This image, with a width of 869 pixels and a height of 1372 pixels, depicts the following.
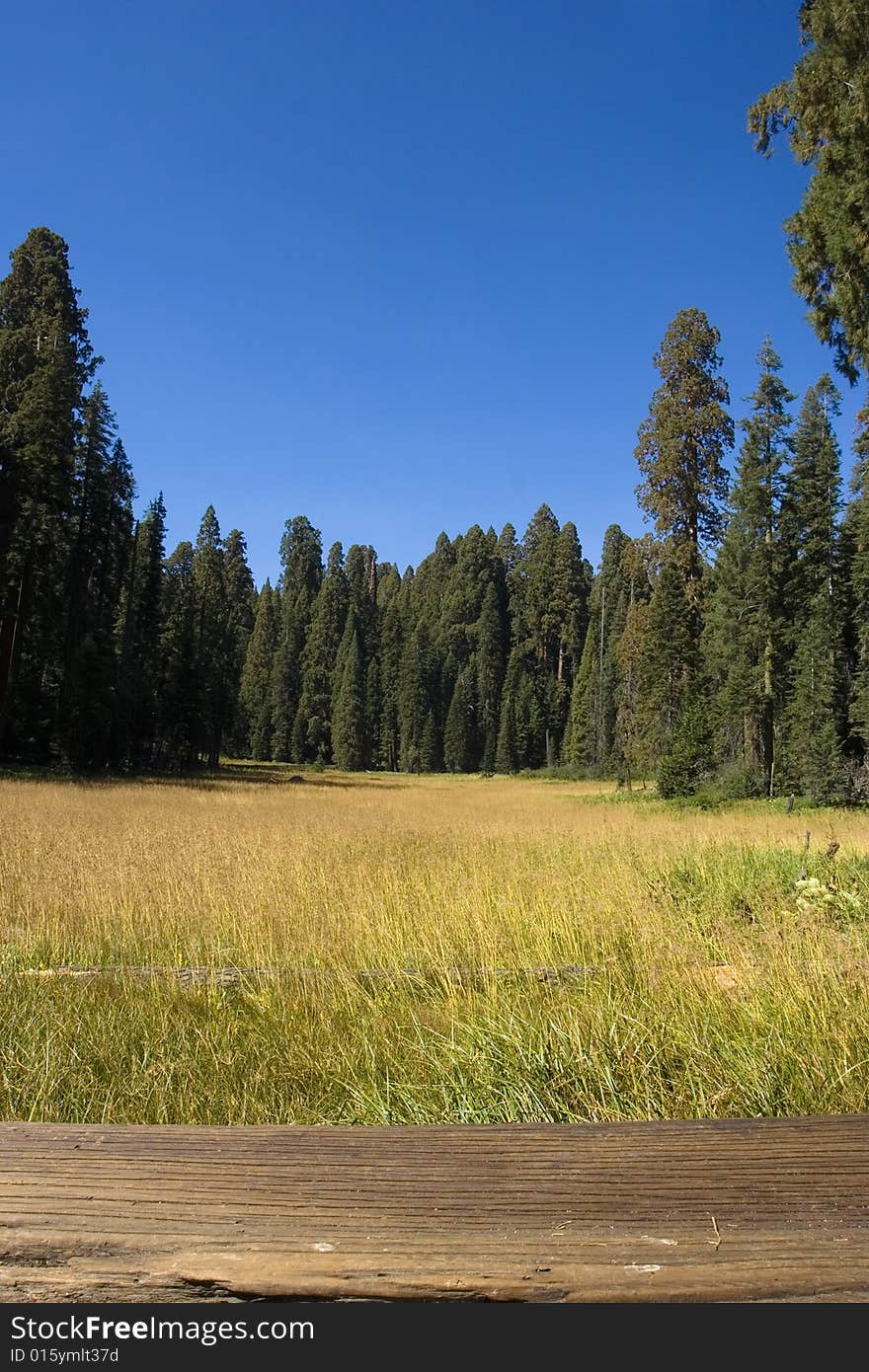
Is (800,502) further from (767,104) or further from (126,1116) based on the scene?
(126,1116)

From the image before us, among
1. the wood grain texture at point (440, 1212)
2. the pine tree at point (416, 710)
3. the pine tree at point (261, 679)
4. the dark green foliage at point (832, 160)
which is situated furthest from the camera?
the pine tree at point (261, 679)

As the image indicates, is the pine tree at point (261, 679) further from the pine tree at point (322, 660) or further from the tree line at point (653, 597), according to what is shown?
the tree line at point (653, 597)

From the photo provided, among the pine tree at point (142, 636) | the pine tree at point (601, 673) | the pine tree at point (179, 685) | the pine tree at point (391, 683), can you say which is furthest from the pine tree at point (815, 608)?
the pine tree at point (391, 683)

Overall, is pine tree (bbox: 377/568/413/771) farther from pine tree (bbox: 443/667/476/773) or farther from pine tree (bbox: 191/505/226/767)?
pine tree (bbox: 191/505/226/767)

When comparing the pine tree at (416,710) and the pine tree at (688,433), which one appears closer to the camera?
the pine tree at (688,433)

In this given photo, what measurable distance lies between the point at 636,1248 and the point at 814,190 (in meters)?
13.0

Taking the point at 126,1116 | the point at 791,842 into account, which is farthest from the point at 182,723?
the point at 126,1116

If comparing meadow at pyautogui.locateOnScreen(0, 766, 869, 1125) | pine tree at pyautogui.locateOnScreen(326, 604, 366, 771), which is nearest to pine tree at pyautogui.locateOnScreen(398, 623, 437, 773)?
pine tree at pyautogui.locateOnScreen(326, 604, 366, 771)

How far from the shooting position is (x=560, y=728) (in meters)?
77.1

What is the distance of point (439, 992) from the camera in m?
4.61

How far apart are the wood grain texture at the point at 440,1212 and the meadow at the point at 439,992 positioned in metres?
2.21

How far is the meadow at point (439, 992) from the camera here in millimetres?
3480

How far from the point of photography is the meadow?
3.48m

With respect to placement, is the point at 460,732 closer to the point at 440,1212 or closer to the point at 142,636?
the point at 142,636
